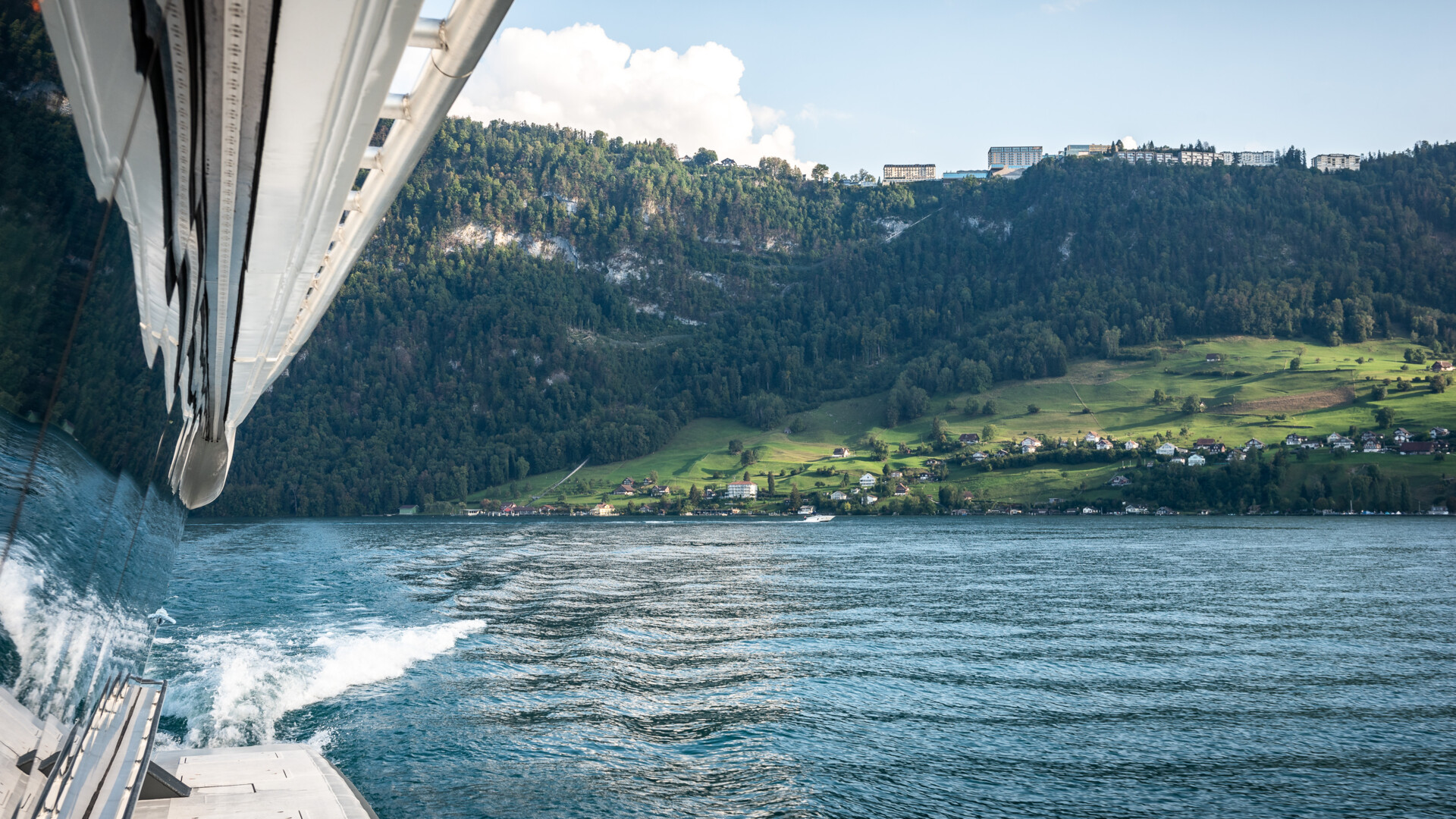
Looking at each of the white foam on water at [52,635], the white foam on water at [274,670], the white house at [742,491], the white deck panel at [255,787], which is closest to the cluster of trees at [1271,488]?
the white house at [742,491]

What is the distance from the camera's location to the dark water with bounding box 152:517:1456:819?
19.3m

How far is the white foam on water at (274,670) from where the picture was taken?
869 inches

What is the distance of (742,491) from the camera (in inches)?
6422

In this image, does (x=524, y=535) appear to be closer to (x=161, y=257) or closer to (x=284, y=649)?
(x=284, y=649)

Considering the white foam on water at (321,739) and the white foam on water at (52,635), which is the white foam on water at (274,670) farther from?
the white foam on water at (52,635)

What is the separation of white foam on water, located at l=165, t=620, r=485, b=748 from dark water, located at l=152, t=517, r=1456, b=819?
0.15 m

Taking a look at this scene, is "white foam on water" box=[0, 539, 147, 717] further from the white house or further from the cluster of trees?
the white house

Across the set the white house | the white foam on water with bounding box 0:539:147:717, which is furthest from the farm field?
the white foam on water with bounding box 0:539:147:717

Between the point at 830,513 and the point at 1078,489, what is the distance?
129 feet

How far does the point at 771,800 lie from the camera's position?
1852 cm

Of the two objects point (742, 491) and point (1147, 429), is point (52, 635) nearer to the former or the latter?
point (742, 491)

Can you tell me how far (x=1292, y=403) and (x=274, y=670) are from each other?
184m

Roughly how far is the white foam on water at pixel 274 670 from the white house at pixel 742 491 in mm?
124864

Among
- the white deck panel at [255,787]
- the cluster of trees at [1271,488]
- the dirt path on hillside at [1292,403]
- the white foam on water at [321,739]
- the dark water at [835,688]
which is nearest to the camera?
the white deck panel at [255,787]
